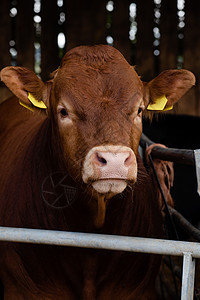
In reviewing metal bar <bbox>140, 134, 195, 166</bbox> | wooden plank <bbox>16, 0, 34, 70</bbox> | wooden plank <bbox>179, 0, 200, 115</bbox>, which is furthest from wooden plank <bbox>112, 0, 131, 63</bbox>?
metal bar <bbox>140, 134, 195, 166</bbox>

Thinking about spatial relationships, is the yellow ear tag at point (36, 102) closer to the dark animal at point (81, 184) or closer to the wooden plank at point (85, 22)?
the dark animal at point (81, 184)

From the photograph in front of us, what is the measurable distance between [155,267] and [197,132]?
5.63 ft

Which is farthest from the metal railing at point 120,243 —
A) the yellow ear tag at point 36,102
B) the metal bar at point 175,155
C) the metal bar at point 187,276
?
the yellow ear tag at point 36,102

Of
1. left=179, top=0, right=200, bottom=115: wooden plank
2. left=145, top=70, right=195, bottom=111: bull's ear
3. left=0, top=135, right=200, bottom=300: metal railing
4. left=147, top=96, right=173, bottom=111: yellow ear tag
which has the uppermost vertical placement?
left=145, top=70, right=195, bottom=111: bull's ear

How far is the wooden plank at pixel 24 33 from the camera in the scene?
540cm

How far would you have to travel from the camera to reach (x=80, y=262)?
2.29m

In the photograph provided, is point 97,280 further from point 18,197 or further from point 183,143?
point 183,143

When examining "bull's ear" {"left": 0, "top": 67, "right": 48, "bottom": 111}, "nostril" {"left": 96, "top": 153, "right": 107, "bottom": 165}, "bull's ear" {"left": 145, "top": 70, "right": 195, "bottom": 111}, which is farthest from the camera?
"bull's ear" {"left": 145, "top": 70, "right": 195, "bottom": 111}

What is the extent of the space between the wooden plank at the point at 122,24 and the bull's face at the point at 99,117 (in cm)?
329

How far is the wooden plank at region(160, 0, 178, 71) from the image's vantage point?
5.52 metres

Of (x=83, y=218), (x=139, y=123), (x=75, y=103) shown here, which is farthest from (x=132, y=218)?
(x=75, y=103)

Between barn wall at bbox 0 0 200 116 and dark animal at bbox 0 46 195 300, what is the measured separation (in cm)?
297

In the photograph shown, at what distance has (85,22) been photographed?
18.0 feet

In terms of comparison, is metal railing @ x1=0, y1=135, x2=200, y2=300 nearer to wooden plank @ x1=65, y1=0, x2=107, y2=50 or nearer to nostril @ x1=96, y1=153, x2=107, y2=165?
nostril @ x1=96, y1=153, x2=107, y2=165
